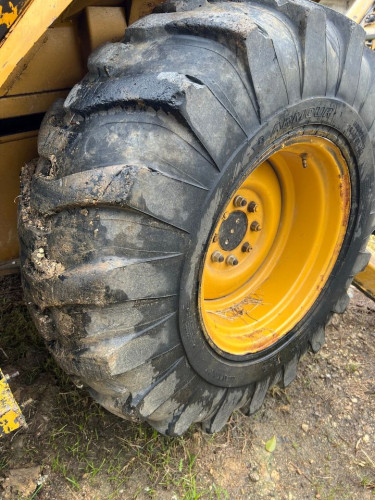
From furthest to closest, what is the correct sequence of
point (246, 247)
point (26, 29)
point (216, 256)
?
point (246, 247) < point (216, 256) < point (26, 29)

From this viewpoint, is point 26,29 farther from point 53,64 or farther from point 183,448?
point 183,448

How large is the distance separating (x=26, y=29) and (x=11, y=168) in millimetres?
754

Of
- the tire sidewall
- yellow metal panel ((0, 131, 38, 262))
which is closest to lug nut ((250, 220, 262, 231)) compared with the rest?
the tire sidewall

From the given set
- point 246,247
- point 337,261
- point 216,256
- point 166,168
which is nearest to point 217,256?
point 216,256

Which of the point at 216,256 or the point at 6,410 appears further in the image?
the point at 216,256

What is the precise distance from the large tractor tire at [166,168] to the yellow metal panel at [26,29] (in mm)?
240

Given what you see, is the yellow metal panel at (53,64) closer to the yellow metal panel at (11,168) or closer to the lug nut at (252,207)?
the yellow metal panel at (11,168)

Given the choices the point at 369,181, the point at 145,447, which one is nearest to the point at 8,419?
the point at 145,447

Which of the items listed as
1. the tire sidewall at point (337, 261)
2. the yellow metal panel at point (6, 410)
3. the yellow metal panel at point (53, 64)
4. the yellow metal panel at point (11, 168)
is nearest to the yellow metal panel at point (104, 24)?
the yellow metal panel at point (53, 64)

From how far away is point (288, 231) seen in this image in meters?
2.14

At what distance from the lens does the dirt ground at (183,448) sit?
1.78 metres

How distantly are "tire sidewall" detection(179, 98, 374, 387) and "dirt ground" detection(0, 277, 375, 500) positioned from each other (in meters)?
0.29

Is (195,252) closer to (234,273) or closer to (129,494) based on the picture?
(234,273)

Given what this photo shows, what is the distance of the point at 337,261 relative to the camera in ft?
6.73
